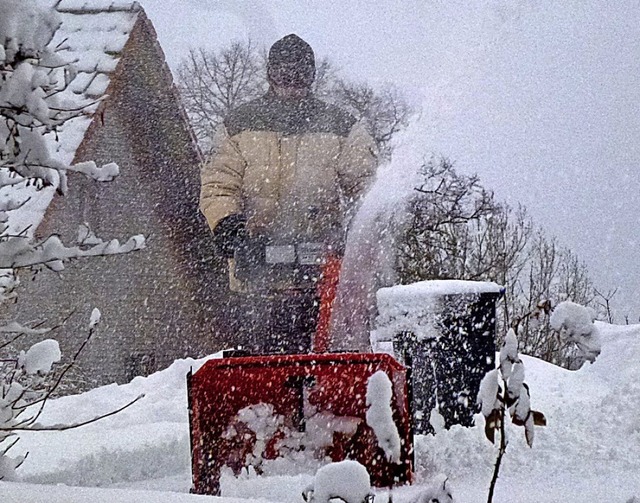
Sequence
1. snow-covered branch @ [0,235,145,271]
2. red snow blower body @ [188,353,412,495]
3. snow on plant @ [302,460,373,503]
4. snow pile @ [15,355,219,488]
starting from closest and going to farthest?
snow on plant @ [302,460,373,503], snow-covered branch @ [0,235,145,271], red snow blower body @ [188,353,412,495], snow pile @ [15,355,219,488]

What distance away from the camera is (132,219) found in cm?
935

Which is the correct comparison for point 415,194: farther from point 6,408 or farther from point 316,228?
point 6,408

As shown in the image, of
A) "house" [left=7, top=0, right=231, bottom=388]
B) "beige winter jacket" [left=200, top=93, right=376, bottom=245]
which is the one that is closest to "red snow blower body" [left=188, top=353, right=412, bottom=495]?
"beige winter jacket" [left=200, top=93, right=376, bottom=245]

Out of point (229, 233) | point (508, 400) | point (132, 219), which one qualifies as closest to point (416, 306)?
point (229, 233)

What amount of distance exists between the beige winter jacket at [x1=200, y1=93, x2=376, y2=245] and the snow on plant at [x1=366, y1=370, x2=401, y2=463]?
2.86 meters

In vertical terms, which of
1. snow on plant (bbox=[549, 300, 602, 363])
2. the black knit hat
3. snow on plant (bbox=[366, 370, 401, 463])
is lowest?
snow on plant (bbox=[366, 370, 401, 463])

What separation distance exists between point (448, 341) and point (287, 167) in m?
1.32

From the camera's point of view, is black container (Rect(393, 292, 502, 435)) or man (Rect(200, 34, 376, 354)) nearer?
man (Rect(200, 34, 376, 354))

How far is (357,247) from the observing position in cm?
493

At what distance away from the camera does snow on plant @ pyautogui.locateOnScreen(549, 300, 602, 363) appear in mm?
1443

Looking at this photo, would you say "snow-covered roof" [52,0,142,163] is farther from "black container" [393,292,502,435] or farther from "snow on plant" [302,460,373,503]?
"snow on plant" [302,460,373,503]

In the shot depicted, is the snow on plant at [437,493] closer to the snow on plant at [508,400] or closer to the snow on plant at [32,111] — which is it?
the snow on plant at [508,400]

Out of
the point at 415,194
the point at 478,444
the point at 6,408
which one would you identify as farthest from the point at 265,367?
the point at 415,194

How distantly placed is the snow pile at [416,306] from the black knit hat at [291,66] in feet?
4.19
